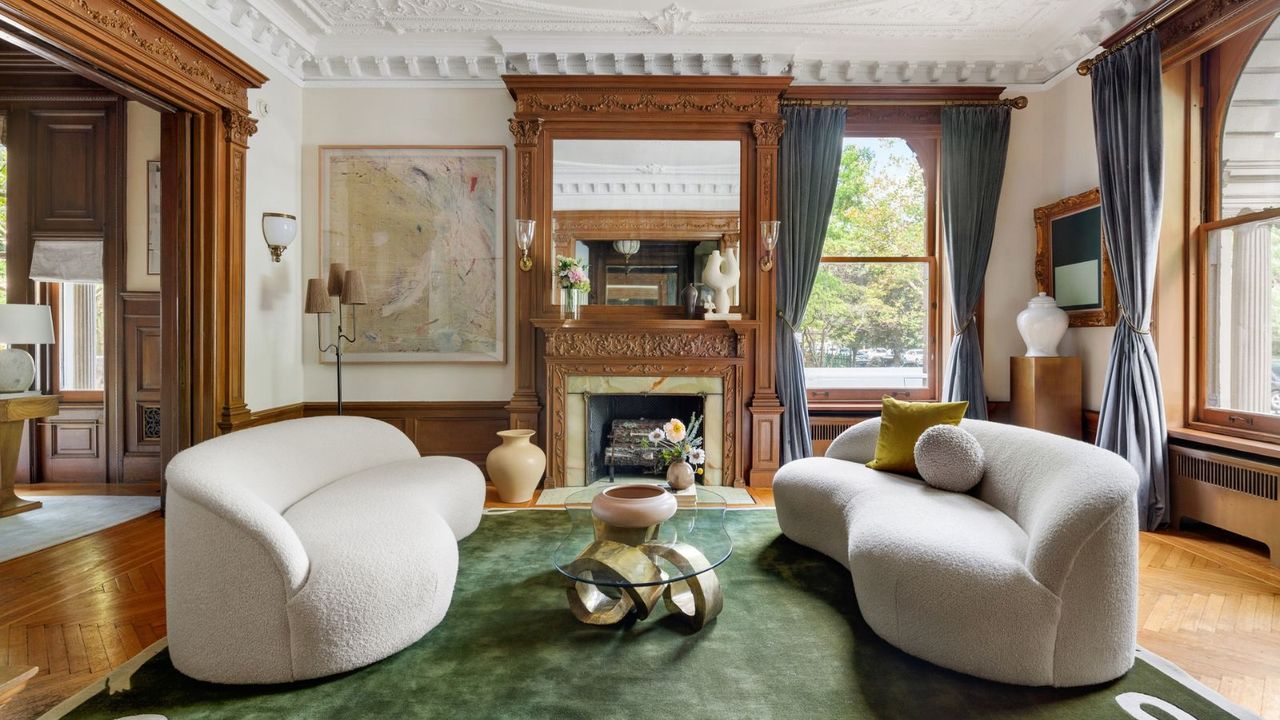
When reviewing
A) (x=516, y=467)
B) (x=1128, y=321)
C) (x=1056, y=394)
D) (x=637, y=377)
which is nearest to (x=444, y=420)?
(x=516, y=467)

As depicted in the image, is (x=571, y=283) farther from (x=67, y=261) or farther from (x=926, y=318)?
(x=67, y=261)

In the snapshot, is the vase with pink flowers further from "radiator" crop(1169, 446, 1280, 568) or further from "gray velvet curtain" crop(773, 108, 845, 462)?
"radiator" crop(1169, 446, 1280, 568)

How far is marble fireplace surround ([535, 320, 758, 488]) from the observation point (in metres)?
4.57

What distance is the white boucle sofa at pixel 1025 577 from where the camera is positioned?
1.91m

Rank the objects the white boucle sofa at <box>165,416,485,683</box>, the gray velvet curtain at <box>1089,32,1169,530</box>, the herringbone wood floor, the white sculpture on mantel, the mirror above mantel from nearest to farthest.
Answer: the white boucle sofa at <box>165,416,485,683</box> → the herringbone wood floor → the gray velvet curtain at <box>1089,32,1169,530</box> → the white sculpture on mantel → the mirror above mantel

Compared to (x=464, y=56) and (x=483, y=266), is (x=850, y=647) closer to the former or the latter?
(x=483, y=266)

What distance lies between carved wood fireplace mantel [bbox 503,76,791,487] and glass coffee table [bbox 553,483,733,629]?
208 cm

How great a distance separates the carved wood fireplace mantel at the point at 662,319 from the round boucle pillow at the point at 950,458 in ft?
5.77

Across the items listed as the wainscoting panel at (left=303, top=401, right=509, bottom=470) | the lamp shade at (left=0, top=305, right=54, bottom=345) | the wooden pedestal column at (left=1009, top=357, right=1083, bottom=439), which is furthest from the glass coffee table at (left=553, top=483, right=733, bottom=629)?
the lamp shade at (left=0, top=305, right=54, bottom=345)

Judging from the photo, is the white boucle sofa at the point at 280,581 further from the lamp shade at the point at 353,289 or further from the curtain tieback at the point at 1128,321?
the curtain tieback at the point at 1128,321

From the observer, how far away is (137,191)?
451 cm

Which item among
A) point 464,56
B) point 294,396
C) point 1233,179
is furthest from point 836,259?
point 294,396

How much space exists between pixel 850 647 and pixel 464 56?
4.51 metres

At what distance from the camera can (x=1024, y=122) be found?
4719 millimetres
